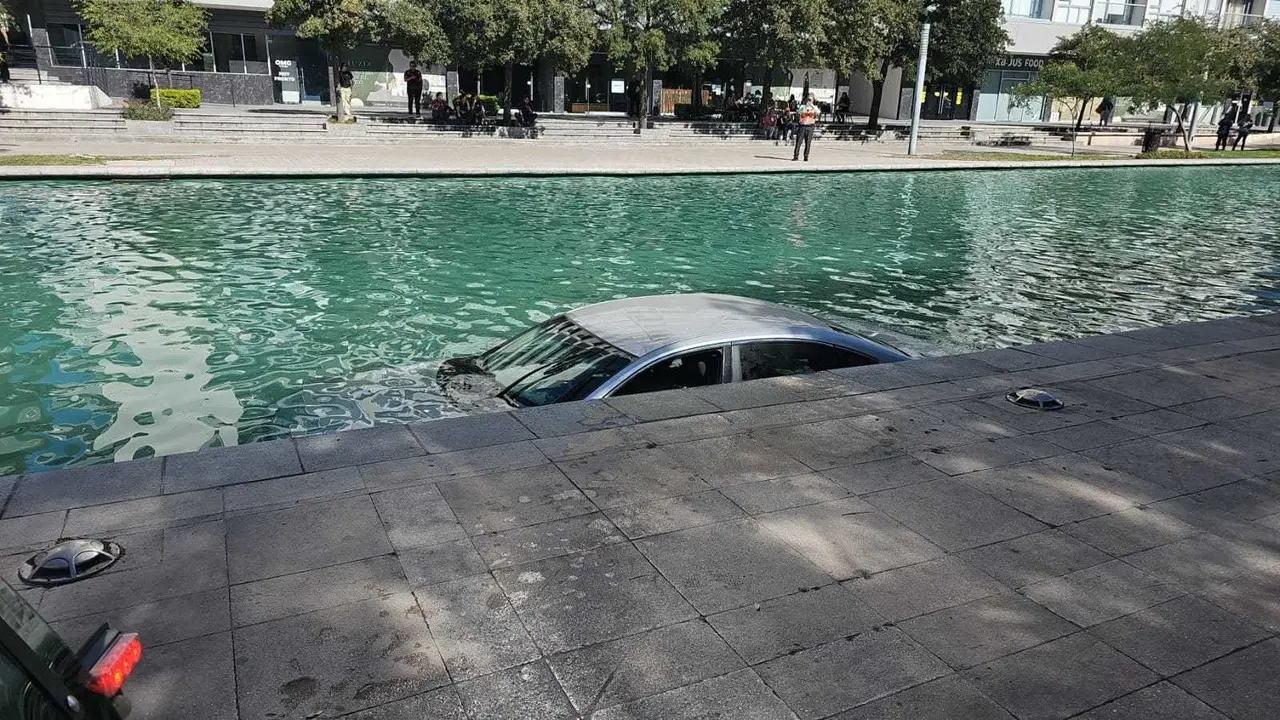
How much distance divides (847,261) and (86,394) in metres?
11.1

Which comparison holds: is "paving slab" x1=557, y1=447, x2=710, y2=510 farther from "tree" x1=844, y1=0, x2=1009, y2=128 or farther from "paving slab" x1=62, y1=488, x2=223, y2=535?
"tree" x1=844, y1=0, x2=1009, y2=128

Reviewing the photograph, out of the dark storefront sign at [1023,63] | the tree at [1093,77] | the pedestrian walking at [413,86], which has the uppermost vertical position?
the dark storefront sign at [1023,63]

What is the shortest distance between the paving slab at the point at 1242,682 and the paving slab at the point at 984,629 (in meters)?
0.47

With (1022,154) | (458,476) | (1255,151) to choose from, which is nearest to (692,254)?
(458,476)

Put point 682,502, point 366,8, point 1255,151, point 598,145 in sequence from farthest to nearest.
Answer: point 1255,151 → point 598,145 → point 366,8 → point 682,502

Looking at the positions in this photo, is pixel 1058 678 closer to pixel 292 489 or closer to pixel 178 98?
pixel 292 489

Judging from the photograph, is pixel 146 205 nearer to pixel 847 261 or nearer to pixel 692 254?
pixel 692 254

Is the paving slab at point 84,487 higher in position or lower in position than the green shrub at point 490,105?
lower

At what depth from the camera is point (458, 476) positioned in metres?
4.96

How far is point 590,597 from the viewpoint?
12.4 feet

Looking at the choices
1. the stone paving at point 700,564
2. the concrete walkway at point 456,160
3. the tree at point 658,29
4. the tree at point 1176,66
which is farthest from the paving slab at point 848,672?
the tree at point 1176,66

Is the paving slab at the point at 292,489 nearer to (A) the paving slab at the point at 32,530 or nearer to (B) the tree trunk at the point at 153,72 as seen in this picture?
(A) the paving slab at the point at 32,530

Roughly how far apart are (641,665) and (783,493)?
174 cm

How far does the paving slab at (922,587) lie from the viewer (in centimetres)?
377
